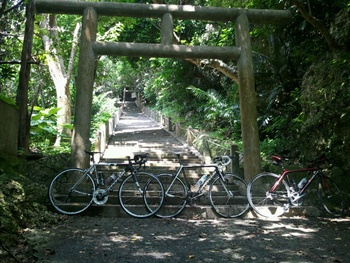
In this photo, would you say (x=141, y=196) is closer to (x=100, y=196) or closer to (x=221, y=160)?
(x=100, y=196)

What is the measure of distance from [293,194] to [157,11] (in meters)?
4.99

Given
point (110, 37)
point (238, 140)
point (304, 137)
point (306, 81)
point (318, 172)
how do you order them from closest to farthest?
1. point (318, 172)
2. point (304, 137)
3. point (306, 81)
4. point (238, 140)
5. point (110, 37)

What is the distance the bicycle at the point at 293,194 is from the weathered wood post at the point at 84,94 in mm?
3610

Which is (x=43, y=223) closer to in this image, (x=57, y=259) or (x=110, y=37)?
(x=57, y=259)

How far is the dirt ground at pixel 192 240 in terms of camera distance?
13.7ft

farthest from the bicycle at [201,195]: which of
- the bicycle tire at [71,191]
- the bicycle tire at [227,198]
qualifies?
the bicycle tire at [71,191]

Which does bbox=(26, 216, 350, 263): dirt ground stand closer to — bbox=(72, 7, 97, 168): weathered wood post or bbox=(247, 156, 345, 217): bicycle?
bbox=(247, 156, 345, 217): bicycle

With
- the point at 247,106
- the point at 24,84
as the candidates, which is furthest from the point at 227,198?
A: the point at 24,84

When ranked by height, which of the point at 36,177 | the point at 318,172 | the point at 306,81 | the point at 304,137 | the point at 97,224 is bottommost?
the point at 97,224

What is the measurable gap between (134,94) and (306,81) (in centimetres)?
5135

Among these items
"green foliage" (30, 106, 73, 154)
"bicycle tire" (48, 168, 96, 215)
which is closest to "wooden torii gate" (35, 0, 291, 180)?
"bicycle tire" (48, 168, 96, 215)

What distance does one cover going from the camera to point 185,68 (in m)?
20.5

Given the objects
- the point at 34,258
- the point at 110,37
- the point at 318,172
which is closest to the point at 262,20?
the point at 318,172

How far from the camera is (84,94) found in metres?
7.55
